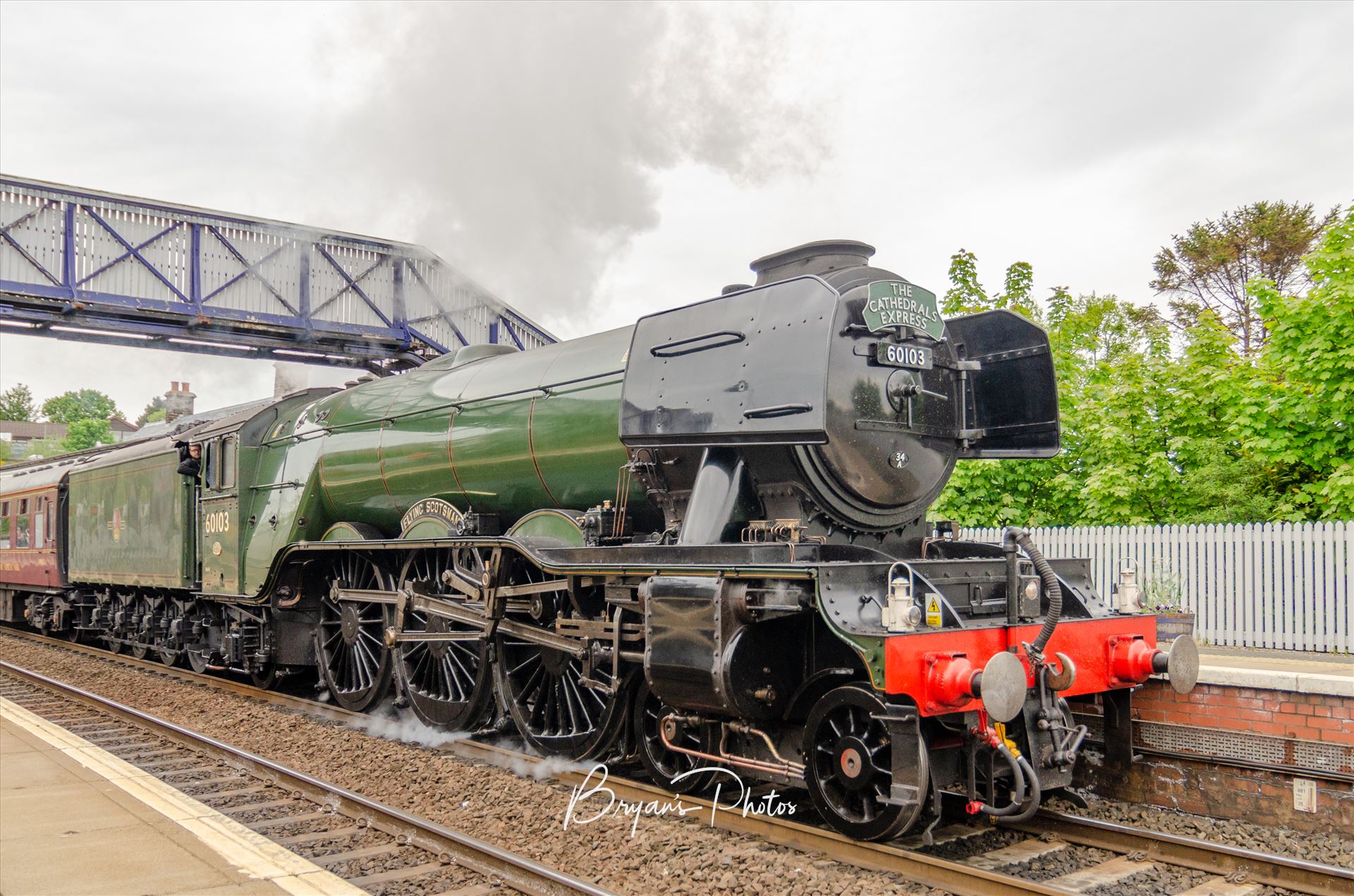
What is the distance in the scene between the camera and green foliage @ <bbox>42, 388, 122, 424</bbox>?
102 metres

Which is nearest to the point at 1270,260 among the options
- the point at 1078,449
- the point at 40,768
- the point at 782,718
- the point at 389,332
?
the point at 1078,449

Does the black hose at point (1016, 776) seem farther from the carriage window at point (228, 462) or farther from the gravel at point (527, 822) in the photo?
the carriage window at point (228, 462)

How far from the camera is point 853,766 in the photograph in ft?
15.4

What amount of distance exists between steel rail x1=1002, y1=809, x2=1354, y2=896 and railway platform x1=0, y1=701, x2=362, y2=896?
352 cm

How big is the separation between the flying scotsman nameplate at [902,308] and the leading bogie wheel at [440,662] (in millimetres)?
3507

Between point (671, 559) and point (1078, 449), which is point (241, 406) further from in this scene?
point (1078, 449)

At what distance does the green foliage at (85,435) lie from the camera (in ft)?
250

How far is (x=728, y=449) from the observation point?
563 cm

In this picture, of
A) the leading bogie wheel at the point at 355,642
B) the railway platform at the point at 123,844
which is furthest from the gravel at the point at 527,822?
the railway platform at the point at 123,844

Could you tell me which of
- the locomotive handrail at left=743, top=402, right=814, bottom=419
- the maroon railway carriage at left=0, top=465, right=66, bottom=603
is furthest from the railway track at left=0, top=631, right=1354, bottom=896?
the maroon railway carriage at left=0, top=465, right=66, bottom=603

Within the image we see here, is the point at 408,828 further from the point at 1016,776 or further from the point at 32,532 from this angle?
the point at 32,532

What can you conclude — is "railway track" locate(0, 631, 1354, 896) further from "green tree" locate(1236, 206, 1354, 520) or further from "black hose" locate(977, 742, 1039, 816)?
"green tree" locate(1236, 206, 1354, 520)

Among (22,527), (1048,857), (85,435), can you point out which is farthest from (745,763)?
(85,435)

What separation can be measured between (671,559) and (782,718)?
1.02 meters
